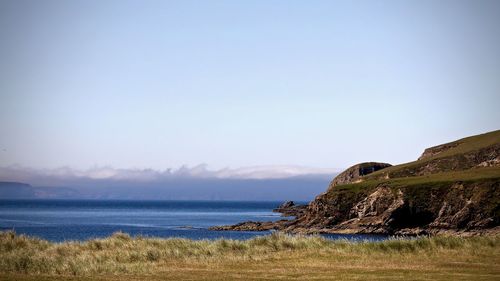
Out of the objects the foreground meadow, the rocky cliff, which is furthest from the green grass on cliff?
the foreground meadow

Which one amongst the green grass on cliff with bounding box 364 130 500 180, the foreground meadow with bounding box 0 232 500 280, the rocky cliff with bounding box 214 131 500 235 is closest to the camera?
the foreground meadow with bounding box 0 232 500 280

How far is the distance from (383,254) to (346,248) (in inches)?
149

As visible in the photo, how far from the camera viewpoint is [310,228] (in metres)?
136

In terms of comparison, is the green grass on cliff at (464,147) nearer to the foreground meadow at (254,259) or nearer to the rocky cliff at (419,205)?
the rocky cliff at (419,205)

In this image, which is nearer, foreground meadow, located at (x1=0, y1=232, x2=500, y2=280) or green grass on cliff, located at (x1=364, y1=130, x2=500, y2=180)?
foreground meadow, located at (x1=0, y1=232, x2=500, y2=280)

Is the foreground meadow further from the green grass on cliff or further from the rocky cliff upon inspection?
the green grass on cliff

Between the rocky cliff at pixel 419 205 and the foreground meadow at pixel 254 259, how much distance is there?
6789 cm

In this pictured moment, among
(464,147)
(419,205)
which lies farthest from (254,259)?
(464,147)

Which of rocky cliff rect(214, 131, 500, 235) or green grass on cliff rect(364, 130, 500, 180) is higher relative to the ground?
green grass on cliff rect(364, 130, 500, 180)

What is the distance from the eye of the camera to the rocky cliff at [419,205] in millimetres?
114250

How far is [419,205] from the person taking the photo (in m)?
126

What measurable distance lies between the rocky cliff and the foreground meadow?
223ft

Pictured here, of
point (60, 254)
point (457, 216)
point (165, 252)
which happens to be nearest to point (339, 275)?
point (165, 252)

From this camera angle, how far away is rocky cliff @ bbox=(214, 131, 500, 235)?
114m
